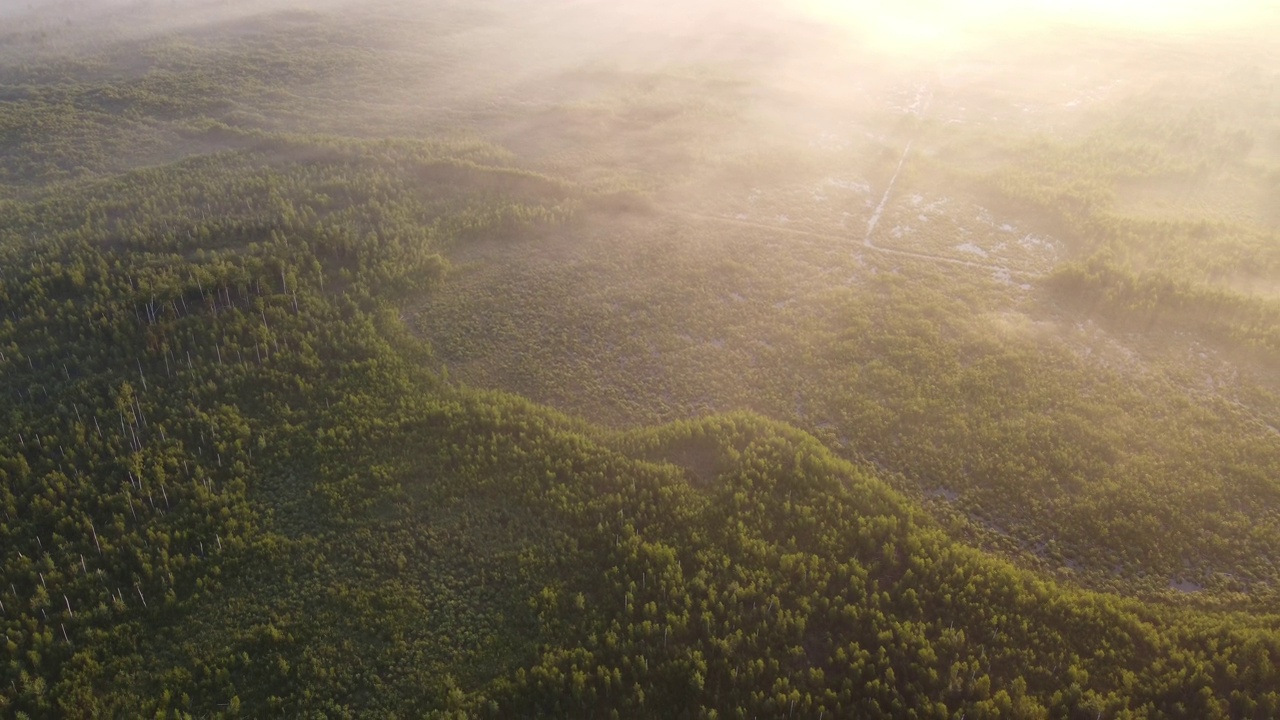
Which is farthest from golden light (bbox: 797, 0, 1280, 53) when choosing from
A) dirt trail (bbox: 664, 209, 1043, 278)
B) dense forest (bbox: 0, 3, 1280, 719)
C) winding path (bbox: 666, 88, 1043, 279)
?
dirt trail (bbox: 664, 209, 1043, 278)

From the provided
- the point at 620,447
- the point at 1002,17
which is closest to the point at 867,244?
the point at 620,447

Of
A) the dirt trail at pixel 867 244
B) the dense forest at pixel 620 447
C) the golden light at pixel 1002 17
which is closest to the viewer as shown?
the dense forest at pixel 620 447

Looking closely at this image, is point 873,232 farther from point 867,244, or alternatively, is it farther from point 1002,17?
point 1002,17

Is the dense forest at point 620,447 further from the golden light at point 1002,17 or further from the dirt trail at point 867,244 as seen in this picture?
the golden light at point 1002,17

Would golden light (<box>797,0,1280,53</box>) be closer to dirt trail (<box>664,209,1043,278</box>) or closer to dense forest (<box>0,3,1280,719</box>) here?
dense forest (<box>0,3,1280,719</box>)

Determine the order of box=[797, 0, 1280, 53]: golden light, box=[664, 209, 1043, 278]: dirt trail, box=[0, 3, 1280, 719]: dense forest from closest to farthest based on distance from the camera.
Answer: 1. box=[0, 3, 1280, 719]: dense forest
2. box=[664, 209, 1043, 278]: dirt trail
3. box=[797, 0, 1280, 53]: golden light

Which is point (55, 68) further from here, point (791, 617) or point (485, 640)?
point (791, 617)

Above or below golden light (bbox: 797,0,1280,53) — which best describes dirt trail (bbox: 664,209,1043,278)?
below

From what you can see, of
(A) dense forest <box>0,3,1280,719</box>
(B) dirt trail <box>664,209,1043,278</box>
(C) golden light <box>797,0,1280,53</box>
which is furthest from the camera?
(C) golden light <box>797,0,1280,53</box>

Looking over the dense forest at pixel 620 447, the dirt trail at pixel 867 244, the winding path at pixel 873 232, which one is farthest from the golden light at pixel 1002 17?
the dirt trail at pixel 867 244
